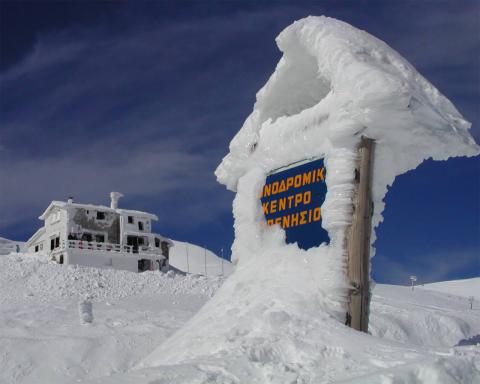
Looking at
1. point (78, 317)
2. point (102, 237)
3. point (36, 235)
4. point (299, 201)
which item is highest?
point (36, 235)

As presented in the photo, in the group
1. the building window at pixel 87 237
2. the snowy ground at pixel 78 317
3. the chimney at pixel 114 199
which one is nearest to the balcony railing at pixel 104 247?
the building window at pixel 87 237

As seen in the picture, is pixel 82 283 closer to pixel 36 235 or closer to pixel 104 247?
pixel 104 247

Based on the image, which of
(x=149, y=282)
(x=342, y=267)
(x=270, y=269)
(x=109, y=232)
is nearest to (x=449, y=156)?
(x=342, y=267)

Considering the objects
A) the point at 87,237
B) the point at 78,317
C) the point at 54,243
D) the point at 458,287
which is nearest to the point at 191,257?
the point at 458,287

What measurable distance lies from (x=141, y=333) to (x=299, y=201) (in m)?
7.50

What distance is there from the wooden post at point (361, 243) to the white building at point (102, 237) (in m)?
30.5

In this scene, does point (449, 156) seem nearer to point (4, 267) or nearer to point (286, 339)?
point (286, 339)

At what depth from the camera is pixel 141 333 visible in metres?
15.7

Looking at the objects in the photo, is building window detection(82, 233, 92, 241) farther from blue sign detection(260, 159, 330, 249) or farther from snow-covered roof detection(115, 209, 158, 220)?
blue sign detection(260, 159, 330, 249)

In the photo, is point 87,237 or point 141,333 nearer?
point 141,333

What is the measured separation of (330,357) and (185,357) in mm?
1868

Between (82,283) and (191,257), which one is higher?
(191,257)

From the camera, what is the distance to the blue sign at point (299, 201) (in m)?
9.34

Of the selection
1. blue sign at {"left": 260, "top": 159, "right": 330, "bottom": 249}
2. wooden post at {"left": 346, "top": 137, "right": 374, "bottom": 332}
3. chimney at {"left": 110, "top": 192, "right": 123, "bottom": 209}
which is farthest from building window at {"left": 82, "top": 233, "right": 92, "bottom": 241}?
wooden post at {"left": 346, "top": 137, "right": 374, "bottom": 332}
